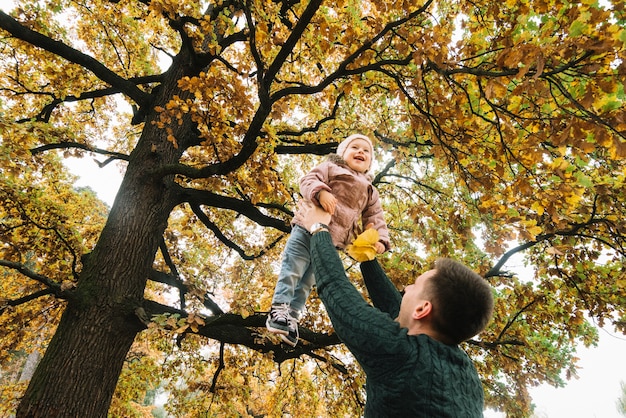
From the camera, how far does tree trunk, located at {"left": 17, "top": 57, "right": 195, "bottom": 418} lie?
382 cm

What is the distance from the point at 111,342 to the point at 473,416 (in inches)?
171

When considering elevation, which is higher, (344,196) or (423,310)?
(344,196)

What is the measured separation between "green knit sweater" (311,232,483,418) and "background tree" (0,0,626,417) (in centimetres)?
200

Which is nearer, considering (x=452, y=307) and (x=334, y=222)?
(x=452, y=307)

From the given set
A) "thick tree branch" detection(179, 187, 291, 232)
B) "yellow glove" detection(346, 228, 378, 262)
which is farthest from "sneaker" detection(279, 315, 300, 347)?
"thick tree branch" detection(179, 187, 291, 232)

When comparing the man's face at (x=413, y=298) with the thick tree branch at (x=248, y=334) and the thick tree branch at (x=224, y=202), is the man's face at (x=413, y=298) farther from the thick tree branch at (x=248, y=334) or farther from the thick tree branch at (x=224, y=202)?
the thick tree branch at (x=224, y=202)

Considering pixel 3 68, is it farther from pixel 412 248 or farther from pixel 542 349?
pixel 542 349

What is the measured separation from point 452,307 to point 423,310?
12 centimetres

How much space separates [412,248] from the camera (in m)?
7.47

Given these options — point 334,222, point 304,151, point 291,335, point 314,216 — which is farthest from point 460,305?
point 304,151

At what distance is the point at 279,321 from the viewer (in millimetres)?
2725

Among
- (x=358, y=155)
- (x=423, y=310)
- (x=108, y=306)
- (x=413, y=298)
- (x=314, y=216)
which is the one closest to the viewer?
(x=423, y=310)

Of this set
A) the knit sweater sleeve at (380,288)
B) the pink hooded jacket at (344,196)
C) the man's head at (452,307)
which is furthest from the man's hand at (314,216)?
the man's head at (452,307)

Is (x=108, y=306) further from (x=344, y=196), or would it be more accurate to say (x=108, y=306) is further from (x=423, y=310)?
(x=423, y=310)
